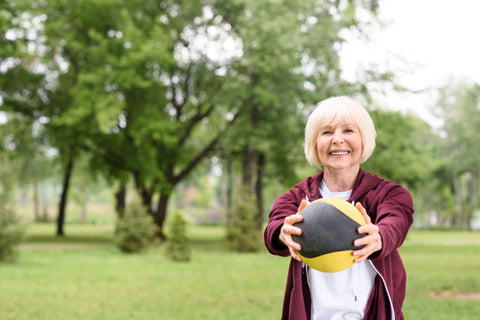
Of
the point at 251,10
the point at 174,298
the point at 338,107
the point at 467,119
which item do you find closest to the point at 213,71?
the point at 251,10

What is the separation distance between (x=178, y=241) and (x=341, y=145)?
1632cm

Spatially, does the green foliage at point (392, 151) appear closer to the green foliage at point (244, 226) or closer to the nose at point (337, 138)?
the green foliage at point (244, 226)

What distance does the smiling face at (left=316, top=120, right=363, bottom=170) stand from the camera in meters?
2.61

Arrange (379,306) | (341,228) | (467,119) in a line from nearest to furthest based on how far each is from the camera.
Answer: (341,228) < (379,306) < (467,119)

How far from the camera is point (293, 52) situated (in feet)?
73.6

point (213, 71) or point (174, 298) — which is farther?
point (213, 71)

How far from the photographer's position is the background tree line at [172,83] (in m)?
23.0

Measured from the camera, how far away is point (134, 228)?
21078 mm

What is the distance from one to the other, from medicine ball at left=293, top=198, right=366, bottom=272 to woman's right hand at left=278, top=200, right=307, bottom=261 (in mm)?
22

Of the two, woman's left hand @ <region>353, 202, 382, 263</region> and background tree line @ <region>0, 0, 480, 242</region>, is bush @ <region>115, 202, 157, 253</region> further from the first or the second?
woman's left hand @ <region>353, 202, 382, 263</region>

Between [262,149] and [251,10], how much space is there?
6376mm

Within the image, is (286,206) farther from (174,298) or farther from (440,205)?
(440,205)

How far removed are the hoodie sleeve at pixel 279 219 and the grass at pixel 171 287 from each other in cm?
685

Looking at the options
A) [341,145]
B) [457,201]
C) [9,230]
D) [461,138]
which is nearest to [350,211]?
[341,145]
